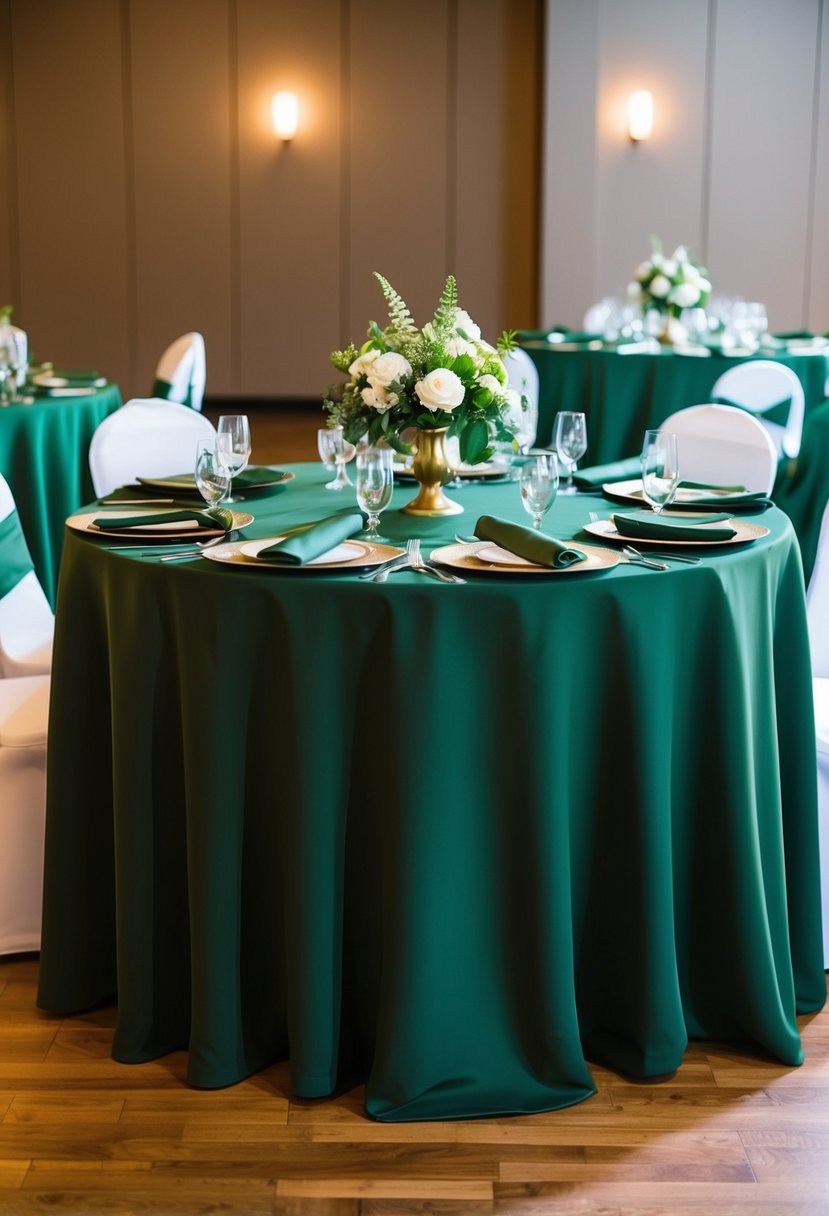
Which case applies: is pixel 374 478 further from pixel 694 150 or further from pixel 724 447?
pixel 694 150

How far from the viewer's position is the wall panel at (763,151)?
34.0 feet

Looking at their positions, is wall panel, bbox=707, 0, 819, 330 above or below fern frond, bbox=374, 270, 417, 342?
above

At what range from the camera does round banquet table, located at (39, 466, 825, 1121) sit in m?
2.12

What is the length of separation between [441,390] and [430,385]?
0.07 ft

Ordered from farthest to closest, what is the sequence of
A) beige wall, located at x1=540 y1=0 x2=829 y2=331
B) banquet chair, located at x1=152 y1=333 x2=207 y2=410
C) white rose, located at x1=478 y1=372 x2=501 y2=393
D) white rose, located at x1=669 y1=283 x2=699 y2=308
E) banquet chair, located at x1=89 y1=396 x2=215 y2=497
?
beige wall, located at x1=540 y1=0 x2=829 y2=331, white rose, located at x1=669 y1=283 x2=699 y2=308, banquet chair, located at x1=152 y1=333 x2=207 y2=410, banquet chair, located at x1=89 y1=396 x2=215 y2=497, white rose, located at x1=478 y1=372 x2=501 y2=393

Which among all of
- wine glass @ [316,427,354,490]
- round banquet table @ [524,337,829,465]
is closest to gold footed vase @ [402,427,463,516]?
wine glass @ [316,427,354,490]

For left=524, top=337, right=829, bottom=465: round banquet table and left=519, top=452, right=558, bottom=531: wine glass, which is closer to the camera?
left=519, top=452, right=558, bottom=531: wine glass

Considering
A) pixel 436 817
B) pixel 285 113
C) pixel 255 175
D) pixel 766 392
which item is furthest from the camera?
pixel 255 175

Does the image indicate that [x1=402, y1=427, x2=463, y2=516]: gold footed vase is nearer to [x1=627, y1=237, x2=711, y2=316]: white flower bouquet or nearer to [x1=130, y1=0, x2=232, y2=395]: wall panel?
[x1=627, y1=237, x2=711, y2=316]: white flower bouquet

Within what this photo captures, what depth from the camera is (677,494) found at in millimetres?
2889

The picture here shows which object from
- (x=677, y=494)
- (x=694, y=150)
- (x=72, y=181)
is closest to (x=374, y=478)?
(x=677, y=494)

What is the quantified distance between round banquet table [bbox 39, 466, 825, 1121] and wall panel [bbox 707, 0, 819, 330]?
8.92 metres

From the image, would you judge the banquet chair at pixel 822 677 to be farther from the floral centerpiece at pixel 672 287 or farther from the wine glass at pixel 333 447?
the floral centerpiece at pixel 672 287

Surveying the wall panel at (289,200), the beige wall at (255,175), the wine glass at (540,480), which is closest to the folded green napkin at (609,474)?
the wine glass at (540,480)
